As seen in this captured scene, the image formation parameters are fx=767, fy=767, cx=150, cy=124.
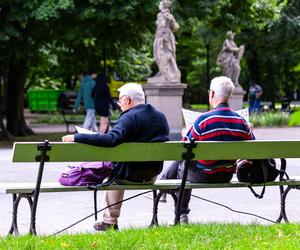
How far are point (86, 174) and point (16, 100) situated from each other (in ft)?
55.3

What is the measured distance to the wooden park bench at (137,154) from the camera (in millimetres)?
6438

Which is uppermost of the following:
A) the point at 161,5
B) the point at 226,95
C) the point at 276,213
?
the point at 161,5

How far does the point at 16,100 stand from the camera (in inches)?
923

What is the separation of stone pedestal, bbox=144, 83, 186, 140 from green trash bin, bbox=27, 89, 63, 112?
97.3 ft

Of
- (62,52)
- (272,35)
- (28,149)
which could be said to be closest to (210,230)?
(28,149)

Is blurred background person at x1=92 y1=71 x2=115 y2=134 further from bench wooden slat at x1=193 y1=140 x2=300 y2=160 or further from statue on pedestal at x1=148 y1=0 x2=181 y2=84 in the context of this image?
bench wooden slat at x1=193 y1=140 x2=300 y2=160

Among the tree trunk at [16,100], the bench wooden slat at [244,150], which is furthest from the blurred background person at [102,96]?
the bench wooden slat at [244,150]

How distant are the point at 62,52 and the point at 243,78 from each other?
23790mm

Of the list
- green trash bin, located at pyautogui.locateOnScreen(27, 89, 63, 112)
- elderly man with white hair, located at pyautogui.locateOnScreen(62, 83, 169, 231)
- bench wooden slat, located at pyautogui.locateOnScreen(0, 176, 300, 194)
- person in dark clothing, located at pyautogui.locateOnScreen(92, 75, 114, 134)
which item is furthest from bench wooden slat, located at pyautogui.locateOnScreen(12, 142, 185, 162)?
green trash bin, located at pyautogui.locateOnScreen(27, 89, 63, 112)

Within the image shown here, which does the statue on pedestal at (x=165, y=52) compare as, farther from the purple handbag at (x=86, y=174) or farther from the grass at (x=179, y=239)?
the grass at (x=179, y=239)

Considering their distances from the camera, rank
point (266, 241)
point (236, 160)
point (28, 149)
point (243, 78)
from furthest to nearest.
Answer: point (243, 78) → point (236, 160) → point (28, 149) → point (266, 241)

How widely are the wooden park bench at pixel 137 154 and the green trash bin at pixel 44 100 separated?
1697 inches

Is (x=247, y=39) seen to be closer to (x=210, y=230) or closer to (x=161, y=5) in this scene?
(x=161, y=5)

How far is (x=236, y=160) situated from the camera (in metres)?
7.25
